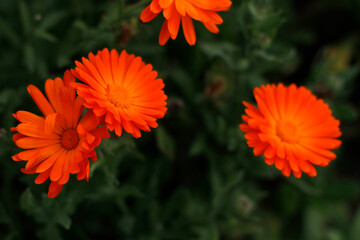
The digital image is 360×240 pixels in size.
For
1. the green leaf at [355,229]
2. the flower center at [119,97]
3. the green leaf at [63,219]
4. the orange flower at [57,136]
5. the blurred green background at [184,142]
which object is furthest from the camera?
the green leaf at [355,229]

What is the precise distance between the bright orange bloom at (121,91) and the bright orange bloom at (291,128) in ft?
1.25

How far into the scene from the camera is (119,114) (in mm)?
1479

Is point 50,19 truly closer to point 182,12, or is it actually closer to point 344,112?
point 182,12

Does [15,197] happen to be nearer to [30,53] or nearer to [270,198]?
[30,53]

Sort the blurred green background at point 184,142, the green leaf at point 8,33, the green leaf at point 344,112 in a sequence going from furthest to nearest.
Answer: the green leaf at point 344,112 → the green leaf at point 8,33 → the blurred green background at point 184,142

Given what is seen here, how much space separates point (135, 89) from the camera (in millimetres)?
1655

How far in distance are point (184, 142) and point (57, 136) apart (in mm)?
1251

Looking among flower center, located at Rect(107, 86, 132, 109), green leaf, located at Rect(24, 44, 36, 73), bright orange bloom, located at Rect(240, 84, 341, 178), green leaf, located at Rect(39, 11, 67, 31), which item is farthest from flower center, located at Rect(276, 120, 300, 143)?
green leaf, located at Rect(39, 11, 67, 31)

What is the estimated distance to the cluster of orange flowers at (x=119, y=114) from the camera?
1.44 metres

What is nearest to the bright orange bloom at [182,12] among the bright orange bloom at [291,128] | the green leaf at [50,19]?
the bright orange bloom at [291,128]

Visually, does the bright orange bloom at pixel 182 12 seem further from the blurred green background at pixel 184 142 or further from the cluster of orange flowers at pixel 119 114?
the blurred green background at pixel 184 142

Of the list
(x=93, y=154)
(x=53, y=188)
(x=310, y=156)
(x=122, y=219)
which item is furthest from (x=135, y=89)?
(x=122, y=219)

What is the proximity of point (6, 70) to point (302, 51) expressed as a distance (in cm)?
222

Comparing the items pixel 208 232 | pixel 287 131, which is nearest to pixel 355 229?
pixel 208 232
